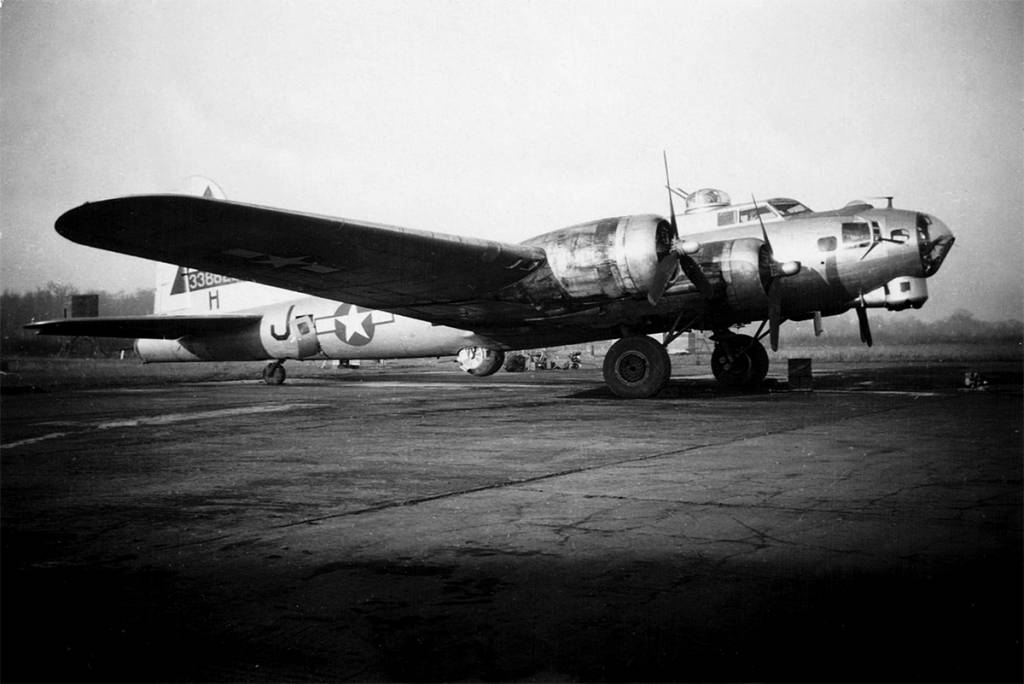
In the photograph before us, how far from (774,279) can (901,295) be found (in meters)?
3.49

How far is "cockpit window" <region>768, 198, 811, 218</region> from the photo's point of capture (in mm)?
14099

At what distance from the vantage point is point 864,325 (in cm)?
1487

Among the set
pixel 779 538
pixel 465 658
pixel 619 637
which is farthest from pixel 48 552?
pixel 779 538

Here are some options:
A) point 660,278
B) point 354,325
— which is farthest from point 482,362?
point 660,278

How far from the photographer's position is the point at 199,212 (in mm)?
8523

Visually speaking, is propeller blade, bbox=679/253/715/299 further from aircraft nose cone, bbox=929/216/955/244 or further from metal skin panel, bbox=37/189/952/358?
aircraft nose cone, bbox=929/216/955/244

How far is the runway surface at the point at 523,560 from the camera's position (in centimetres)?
219

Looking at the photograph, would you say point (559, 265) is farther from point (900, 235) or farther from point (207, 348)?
point (207, 348)

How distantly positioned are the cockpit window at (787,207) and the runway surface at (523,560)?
7703 mm

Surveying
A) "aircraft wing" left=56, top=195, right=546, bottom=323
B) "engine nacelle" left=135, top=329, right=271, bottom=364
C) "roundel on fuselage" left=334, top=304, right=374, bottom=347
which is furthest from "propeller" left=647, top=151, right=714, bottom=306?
"engine nacelle" left=135, top=329, right=271, bottom=364

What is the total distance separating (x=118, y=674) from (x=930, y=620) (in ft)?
8.27

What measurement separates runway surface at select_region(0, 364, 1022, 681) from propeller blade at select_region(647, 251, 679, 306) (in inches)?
180

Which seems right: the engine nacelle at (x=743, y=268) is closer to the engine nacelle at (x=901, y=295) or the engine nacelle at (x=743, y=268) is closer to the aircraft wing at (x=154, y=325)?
the engine nacelle at (x=901, y=295)

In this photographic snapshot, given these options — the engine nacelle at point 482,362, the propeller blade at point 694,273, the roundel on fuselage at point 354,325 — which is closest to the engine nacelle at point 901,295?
the propeller blade at point 694,273
